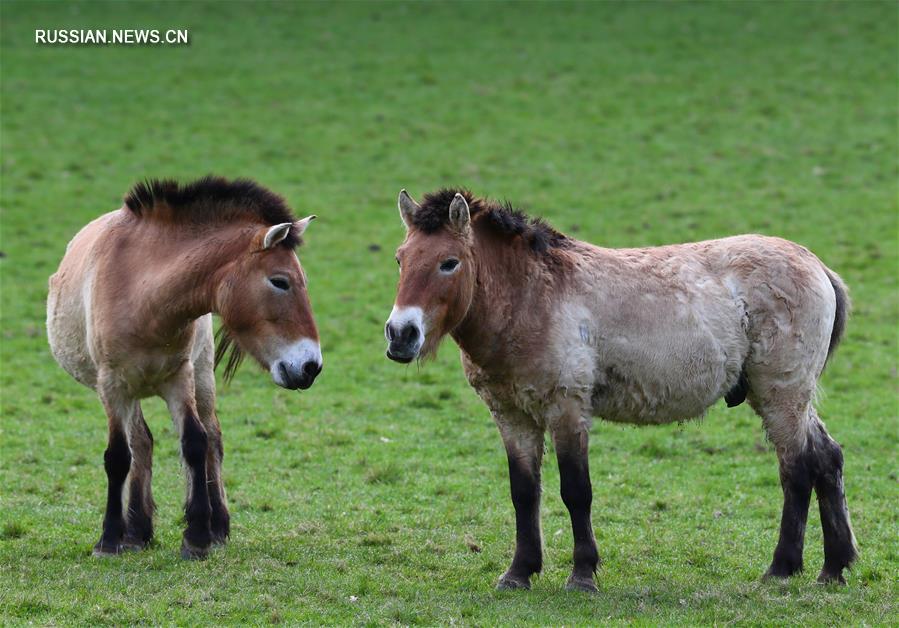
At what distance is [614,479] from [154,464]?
424 centimetres

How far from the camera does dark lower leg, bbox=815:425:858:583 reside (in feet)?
25.0

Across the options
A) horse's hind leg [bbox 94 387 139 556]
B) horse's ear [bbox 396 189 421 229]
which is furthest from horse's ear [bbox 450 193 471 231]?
horse's hind leg [bbox 94 387 139 556]

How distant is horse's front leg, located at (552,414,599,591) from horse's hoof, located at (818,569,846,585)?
1554 mm

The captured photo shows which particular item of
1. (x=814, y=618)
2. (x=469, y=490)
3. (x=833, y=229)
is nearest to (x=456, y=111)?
(x=833, y=229)

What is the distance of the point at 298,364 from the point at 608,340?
2.02 meters

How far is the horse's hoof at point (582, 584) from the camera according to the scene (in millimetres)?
7164

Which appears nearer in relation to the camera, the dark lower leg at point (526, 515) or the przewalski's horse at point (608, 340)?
the przewalski's horse at point (608, 340)

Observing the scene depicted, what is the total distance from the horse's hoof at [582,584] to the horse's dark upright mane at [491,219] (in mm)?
2141

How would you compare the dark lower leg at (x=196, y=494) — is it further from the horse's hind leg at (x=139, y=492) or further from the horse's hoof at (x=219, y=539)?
the horse's hind leg at (x=139, y=492)

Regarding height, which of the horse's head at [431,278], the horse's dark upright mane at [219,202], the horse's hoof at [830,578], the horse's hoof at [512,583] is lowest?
the horse's hoof at [830,578]

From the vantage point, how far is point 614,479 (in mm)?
10305

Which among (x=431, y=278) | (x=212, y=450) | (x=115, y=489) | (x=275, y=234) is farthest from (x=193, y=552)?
(x=431, y=278)

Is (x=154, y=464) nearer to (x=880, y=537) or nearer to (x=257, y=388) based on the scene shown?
(x=257, y=388)

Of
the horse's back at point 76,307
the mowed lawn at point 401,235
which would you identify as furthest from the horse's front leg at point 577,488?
the horse's back at point 76,307
